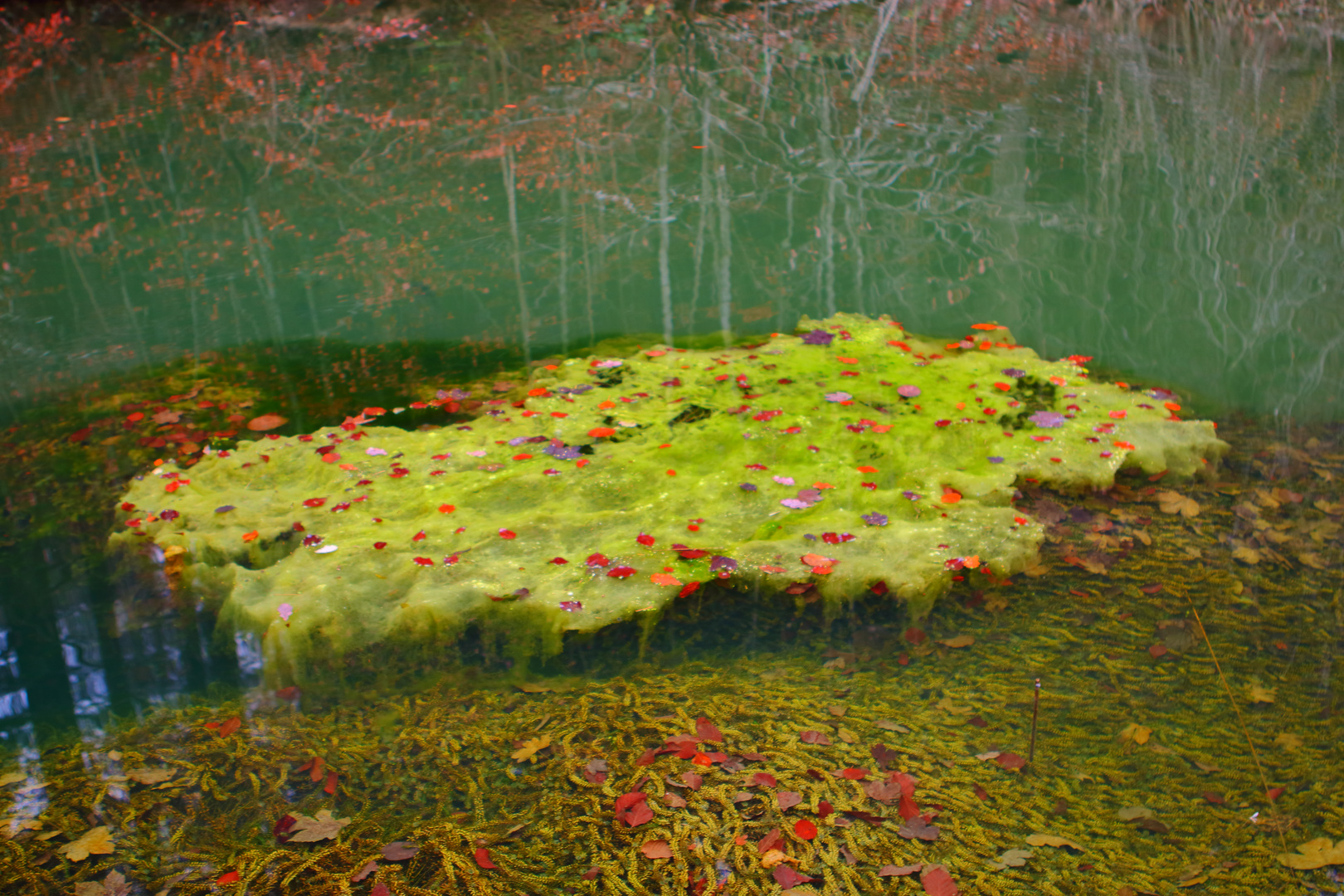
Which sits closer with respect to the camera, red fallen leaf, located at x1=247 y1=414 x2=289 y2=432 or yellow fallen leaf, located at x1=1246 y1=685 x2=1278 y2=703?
yellow fallen leaf, located at x1=1246 y1=685 x2=1278 y2=703

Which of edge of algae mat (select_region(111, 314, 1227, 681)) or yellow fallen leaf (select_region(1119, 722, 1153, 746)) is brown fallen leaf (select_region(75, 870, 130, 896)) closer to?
edge of algae mat (select_region(111, 314, 1227, 681))

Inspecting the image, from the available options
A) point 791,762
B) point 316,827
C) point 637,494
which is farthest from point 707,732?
point 637,494

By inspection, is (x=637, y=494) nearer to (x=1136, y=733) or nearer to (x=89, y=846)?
(x=1136, y=733)

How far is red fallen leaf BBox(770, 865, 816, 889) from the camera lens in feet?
7.16

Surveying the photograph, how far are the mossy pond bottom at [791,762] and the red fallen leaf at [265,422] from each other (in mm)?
1770

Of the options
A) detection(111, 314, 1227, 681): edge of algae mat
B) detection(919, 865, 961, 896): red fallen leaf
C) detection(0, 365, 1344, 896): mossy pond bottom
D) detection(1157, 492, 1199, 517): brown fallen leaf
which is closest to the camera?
detection(919, 865, 961, 896): red fallen leaf

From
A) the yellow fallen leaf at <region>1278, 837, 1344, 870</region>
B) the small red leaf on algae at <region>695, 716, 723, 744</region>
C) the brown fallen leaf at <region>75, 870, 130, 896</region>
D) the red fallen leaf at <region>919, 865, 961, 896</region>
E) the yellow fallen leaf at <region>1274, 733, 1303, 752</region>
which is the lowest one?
the yellow fallen leaf at <region>1278, 837, 1344, 870</region>

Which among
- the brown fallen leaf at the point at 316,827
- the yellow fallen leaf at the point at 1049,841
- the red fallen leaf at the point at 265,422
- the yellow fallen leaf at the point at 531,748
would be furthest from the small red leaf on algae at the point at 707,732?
the red fallen leaf at the point at 265,422

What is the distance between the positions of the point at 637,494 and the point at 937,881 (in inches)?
87.6

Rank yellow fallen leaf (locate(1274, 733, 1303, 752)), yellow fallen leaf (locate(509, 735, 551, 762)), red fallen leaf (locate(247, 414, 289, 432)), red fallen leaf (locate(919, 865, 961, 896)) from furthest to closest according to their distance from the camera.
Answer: red fallen leaf (locate(247, 414, 289, 432))
yellow fallen leaf (locate(509, 735, 551, 762))
yellow fallen leaf (locate(1274, 733, 1303, 752))
red fallen leaf (locate(919, 865, 961, 896))

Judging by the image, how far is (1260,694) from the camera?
278cm

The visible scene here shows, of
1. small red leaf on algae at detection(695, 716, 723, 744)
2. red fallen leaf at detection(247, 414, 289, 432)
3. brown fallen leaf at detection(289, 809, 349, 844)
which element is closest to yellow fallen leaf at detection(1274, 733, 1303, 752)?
small red leaf on algae at detection(695, 716, 723, 744)

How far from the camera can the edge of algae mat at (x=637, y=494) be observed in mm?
3324

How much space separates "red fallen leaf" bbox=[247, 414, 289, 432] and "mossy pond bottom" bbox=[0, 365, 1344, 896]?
1.77m
